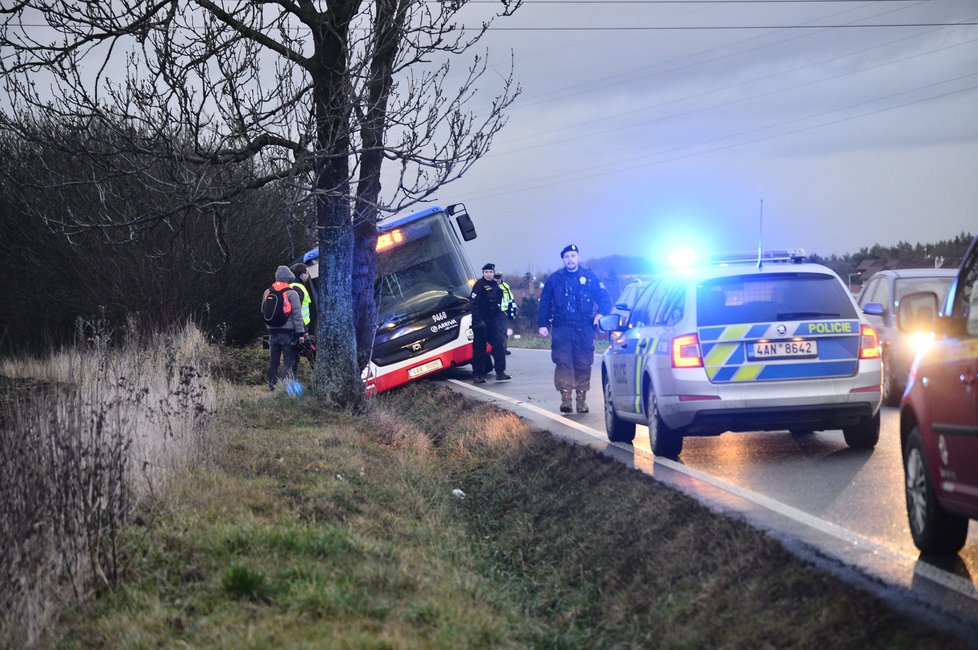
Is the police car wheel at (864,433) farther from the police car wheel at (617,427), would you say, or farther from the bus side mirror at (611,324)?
the bus side mirror at (611,324)

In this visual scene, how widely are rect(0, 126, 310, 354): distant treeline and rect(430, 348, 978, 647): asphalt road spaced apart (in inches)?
494

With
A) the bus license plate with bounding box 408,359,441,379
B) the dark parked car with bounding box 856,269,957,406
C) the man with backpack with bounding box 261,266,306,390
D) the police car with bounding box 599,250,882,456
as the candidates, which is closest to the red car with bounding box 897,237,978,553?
the police car with bounding box 599,250,882,456

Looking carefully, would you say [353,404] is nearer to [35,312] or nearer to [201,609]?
[201,609]

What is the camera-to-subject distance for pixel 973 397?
211 inches

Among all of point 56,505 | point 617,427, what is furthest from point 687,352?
point 56,505

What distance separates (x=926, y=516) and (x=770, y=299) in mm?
4001

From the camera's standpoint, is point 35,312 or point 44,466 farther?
point 35,312

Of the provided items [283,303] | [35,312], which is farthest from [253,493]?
[35,312]

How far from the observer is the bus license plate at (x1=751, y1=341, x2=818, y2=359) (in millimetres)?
9852

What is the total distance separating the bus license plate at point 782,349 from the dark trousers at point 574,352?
4.89 m

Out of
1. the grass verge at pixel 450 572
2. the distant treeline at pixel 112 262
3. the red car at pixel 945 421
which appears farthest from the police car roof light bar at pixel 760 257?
the distant treeline at pixel 112 262

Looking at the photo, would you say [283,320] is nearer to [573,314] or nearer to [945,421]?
[573,314]

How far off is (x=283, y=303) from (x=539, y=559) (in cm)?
1105

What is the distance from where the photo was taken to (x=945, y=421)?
19.0 ft
